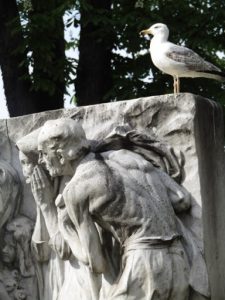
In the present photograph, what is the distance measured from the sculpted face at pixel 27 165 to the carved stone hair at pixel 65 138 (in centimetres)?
53

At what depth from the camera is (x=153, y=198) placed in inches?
362

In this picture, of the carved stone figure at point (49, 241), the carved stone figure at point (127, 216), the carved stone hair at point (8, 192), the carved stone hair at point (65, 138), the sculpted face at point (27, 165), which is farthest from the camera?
the carved stone hair at point (8, 192)

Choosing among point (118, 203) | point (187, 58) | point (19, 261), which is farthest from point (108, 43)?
point (118, 203)

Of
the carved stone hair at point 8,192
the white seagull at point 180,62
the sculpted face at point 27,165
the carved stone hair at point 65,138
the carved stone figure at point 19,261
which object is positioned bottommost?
the carved stone figure at point 19,261

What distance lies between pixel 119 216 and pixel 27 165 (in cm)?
123

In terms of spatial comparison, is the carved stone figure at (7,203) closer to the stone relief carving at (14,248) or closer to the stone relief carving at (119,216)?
the stone relief carving at (14,248)

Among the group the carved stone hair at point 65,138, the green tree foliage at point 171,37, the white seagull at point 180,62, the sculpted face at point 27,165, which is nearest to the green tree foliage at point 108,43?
the green tree foliage at point 171,37

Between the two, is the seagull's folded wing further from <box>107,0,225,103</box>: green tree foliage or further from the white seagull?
<box>107,0,225,103</box>: green tree foliage

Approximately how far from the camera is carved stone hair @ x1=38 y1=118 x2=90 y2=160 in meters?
9.38

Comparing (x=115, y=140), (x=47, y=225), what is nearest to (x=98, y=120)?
(x=115, y=140)

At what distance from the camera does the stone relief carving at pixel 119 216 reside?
29.8 ft

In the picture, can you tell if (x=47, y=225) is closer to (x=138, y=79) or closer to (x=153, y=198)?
(x=153, y=198)

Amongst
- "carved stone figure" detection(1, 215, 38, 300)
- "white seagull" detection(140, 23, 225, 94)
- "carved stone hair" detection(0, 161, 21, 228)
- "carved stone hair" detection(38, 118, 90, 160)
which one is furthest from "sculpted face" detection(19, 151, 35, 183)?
"white seagull" detection(140, 23, 225, 94)

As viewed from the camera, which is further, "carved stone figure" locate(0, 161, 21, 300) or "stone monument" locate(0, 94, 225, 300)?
"carved stone figure" locate(0, 161, 21, 300)
